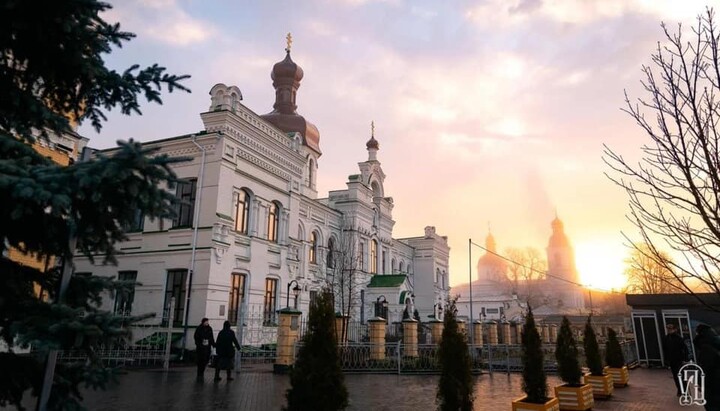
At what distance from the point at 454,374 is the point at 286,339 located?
10990mm

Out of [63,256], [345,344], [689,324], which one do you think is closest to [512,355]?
[689,324]

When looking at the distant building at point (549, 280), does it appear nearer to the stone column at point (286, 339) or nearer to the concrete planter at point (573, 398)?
the stone column at point (286, 339)

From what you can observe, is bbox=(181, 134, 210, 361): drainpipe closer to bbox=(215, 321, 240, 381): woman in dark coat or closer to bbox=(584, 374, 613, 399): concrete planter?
bbox=(215, 321, 240, 381): woman in dark coat

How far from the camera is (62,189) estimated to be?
11.1ft

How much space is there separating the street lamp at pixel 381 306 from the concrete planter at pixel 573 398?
24.4m

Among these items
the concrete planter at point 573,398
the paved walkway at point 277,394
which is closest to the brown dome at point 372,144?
the paved walkway at point 277,394

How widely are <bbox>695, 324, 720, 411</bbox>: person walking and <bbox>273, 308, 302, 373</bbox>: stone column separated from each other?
12597 millimetres

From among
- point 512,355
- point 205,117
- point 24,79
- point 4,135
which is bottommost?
point 512,355

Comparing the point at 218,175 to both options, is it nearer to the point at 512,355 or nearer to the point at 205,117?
the point at 205,117

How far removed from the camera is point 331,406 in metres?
6.01

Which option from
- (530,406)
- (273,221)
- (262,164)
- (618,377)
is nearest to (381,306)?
(273,221)

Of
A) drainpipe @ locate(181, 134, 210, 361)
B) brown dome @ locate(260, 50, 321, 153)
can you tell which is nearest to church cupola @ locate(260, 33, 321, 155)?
brown dome @ locate(260, 50, 321, 153)

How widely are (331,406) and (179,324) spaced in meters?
15.6

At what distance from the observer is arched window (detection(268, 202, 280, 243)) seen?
24.3 m
